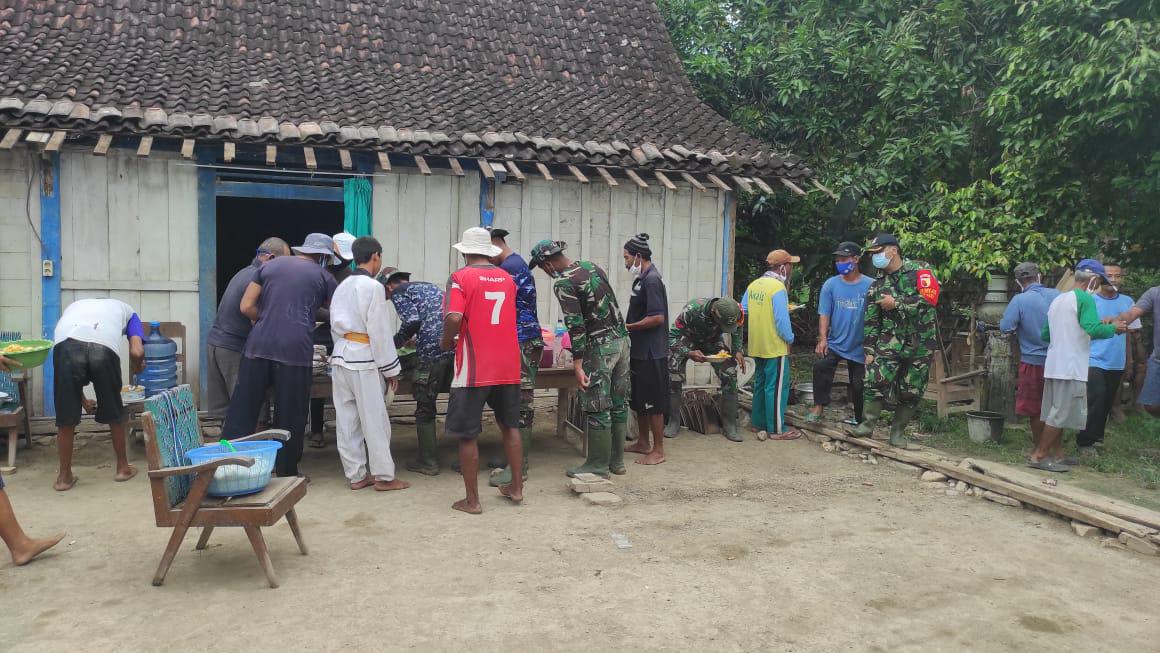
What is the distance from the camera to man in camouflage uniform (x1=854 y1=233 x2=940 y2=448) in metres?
7.77

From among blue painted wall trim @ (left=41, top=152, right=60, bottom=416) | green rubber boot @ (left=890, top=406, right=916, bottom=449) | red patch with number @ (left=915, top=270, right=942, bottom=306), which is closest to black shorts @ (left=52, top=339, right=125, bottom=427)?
blue painted wall trim @ (left=41, top=152, right=60, bottom=416)

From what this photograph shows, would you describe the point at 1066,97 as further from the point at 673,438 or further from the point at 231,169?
the point at 231,169

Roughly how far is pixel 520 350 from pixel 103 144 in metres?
4.16

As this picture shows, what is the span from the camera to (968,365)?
11.1 meters

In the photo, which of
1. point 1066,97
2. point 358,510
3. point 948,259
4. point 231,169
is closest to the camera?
point 358,510

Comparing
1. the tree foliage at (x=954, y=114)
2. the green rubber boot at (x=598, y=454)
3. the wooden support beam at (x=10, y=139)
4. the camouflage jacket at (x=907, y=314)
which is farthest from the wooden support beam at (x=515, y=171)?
the tree foliage at (x=954, y=114)

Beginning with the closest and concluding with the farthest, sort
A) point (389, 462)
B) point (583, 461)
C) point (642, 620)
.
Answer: point (642, 620) < point (389, 462) < point (583, 461)

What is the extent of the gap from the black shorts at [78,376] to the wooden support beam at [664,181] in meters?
5.36

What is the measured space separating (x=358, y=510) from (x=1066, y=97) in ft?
26.7

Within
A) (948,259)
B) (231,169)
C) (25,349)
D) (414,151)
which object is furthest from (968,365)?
(25,349)

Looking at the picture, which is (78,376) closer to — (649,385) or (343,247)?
(343,247)

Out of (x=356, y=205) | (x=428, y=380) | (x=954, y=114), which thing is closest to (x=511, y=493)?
(x=428, y=380)

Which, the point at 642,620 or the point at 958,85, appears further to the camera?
the point at 958,85

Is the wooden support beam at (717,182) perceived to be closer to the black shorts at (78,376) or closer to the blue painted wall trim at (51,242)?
the black shorts at (78,376)
